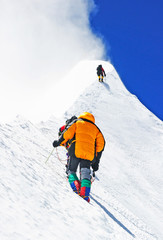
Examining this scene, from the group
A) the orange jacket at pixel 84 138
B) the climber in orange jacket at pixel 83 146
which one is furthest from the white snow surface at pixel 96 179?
the orange jacket at pixel 84 138

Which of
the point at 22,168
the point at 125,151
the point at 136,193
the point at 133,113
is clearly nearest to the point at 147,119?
the point at 133,113

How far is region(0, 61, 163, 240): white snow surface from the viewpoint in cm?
216

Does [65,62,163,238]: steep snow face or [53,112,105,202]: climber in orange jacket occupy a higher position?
[65,62,163,238]: steep snow face

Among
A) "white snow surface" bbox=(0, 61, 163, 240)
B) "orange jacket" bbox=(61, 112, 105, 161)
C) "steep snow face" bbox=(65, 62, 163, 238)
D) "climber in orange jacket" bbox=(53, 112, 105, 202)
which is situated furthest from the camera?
"steep snow face" bbox=(65, 62, 163, 238)

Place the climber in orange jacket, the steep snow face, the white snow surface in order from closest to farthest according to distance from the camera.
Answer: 1. the white snow surface
2. the climber in orange jacket
3. the steep snow face

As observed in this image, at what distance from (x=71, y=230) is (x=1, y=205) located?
26.9 inches

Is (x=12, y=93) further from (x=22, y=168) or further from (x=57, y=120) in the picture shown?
(x=22, y=168)

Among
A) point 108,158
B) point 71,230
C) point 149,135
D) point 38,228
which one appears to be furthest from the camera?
point 149,135

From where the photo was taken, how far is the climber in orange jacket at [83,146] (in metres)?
4.08

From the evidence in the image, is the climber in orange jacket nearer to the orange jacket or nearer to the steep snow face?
the orange jacket

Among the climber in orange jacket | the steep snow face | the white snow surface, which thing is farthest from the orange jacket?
the steep snow face

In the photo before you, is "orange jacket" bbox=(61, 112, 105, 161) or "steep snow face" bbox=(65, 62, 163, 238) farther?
"steep snow face" bbox=(65, 62, 163, 238)

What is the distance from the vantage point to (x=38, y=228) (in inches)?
77.0

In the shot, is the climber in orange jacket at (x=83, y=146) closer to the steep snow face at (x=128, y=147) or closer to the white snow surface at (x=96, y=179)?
the white snow surface at (x=96, y=179)
